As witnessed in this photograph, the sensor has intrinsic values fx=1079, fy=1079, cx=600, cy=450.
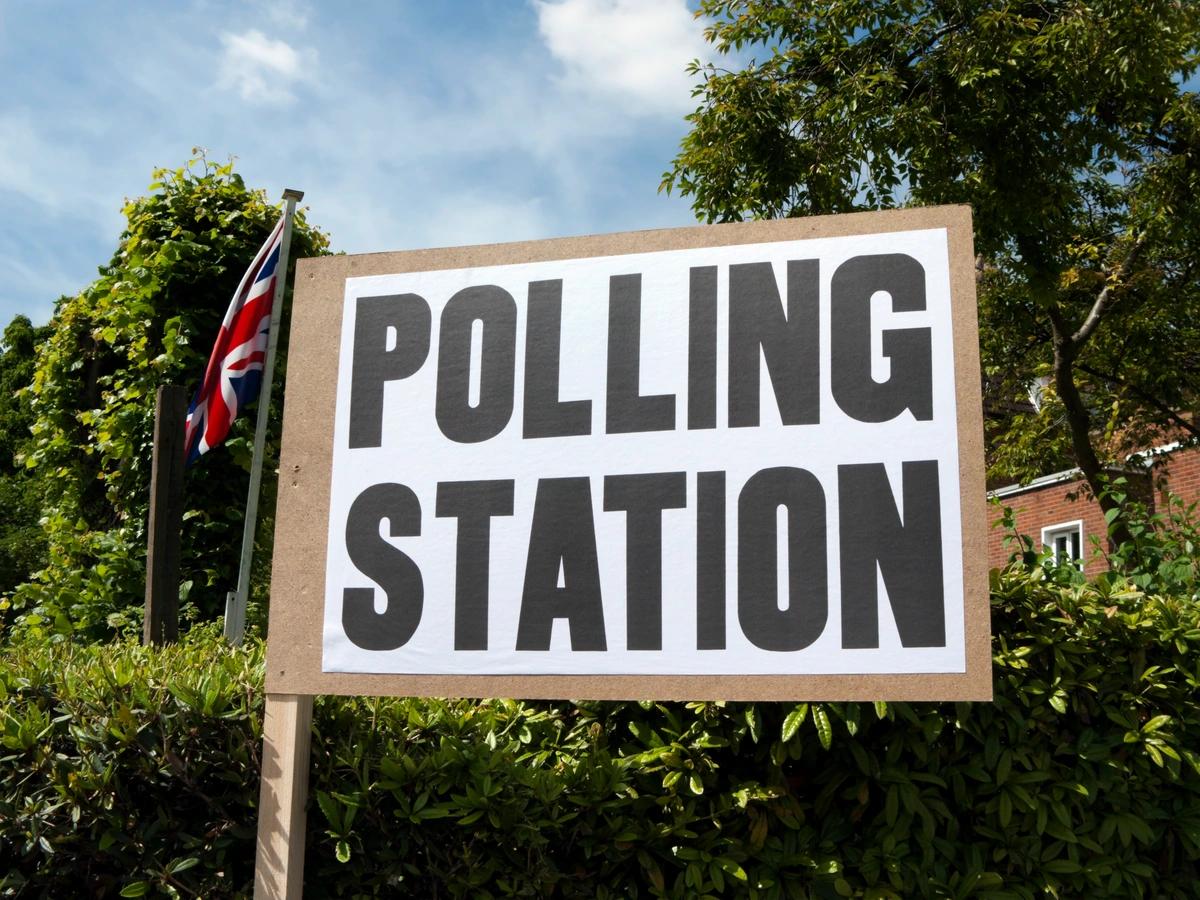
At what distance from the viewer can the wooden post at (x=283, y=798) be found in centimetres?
302

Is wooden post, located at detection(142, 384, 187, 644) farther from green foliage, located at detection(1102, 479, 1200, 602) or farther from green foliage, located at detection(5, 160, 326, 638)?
green foliage, located at detection(1102, 479, 1200, 602)

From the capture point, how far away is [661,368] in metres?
3.25

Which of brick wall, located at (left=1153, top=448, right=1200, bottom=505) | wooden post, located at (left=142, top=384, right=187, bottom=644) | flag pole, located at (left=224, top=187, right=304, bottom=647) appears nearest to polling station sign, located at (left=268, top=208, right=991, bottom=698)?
flag pole, located at (left=224, top=187, right=304, bottom=647)

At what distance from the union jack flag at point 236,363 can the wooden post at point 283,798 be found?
3200 millimetres

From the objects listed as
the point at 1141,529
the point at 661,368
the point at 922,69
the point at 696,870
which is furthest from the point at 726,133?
the point at 696,870

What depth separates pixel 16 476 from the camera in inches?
1101

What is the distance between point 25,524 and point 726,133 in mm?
23538

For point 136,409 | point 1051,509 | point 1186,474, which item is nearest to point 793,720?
point 136,409

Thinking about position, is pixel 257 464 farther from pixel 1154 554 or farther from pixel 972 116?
pixel 972 116

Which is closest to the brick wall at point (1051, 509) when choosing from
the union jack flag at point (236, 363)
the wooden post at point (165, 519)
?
the union jack flag at point (236, 363)

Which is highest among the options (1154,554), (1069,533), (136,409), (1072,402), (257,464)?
(1072,402)

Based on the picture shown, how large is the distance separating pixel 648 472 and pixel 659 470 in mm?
33

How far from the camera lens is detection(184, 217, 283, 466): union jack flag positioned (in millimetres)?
6039

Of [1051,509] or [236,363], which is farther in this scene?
[1051,509]
